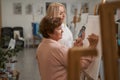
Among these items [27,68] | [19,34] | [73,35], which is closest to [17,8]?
[19,34]

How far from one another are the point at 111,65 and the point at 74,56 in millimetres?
93

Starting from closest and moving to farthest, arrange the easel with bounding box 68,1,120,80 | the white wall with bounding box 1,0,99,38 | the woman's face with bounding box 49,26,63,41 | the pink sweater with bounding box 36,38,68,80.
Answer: the easel with bounding box 68,1,120,80 < the pink sweater with bounding box 36,38,68,80 < the woman's face with bounding box 49,26,63,41 < the white wall with bounding box 1,0,99,38

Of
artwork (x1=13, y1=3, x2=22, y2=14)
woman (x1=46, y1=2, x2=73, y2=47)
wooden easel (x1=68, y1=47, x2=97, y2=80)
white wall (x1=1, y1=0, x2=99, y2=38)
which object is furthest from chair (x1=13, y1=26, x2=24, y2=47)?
wooden easel (x1=68, y1=47, x2=97, y2=80)

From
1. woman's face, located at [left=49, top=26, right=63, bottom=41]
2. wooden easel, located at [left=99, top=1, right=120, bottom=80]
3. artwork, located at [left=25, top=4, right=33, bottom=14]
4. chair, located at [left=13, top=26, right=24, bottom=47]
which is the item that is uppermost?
artwork, located at [left=25, top=4, right=33, bottom=14]

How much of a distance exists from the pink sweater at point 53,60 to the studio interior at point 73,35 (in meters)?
0.22

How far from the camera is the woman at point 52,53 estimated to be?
1762 millimetres

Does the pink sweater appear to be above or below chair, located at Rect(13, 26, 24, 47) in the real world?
above

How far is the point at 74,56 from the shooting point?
62 cm

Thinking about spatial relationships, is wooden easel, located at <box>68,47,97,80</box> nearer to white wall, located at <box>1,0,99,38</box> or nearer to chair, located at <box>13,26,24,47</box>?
chair, located at <box>13,26,24,47</box>

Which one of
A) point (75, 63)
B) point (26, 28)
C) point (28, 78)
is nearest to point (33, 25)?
point (26, 28)

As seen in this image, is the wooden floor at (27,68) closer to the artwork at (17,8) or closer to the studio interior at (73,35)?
the studio interior at (73,35)

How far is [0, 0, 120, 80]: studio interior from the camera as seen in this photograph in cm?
60

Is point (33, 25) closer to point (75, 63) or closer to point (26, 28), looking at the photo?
point (26, 28)

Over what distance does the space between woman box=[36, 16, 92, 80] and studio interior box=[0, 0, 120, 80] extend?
8.4 inches
